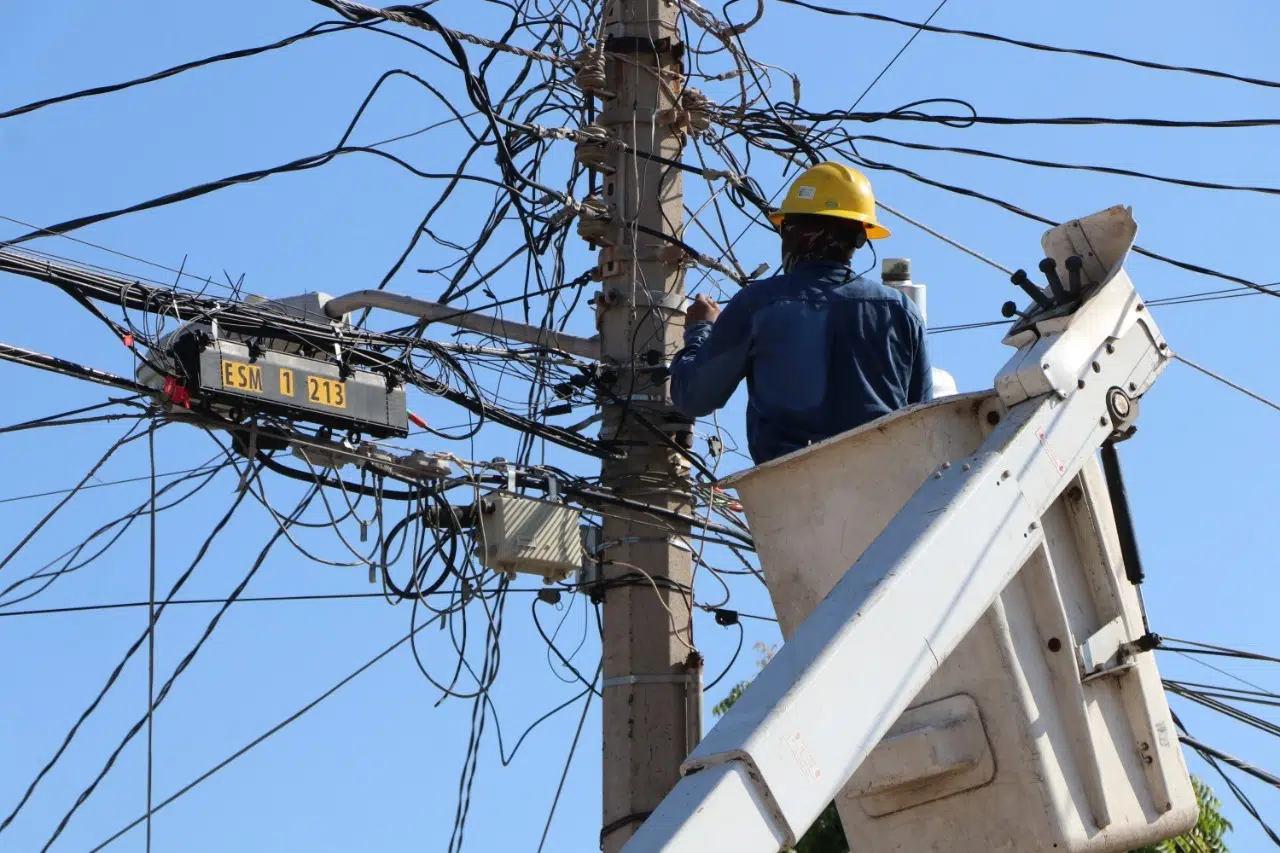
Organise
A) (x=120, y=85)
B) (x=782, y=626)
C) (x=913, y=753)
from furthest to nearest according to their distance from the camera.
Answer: (x=120, y=85) < (x=782, y=626) < (x=913, y=753)

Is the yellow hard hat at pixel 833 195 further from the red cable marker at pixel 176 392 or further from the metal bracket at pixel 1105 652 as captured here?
the red cable marker at pixel 176 392

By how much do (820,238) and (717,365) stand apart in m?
0.53

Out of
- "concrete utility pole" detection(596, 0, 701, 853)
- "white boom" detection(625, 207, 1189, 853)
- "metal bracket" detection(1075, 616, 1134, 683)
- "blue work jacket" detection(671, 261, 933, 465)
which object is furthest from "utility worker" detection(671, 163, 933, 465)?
"concrete utility pole" detection(596, 0, 701, 853)

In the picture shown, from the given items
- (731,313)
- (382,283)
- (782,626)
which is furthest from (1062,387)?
(382,283)

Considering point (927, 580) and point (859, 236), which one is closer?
point (927, 580)

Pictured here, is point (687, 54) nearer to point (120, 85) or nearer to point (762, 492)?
point (120, 85)

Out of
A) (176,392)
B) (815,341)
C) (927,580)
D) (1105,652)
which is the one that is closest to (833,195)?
(815,341)

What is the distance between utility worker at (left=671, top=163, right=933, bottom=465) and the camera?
18.7 ft

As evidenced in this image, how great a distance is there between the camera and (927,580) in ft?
13.7

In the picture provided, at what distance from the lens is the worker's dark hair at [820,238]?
613 centimetres

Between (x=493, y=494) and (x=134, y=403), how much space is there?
1.52 meters

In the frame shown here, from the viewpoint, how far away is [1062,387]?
4801mm

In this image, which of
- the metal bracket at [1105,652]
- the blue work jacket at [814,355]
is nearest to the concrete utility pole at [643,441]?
the blue work jacket at [814,355]

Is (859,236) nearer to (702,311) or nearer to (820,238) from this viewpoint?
(820,238)
